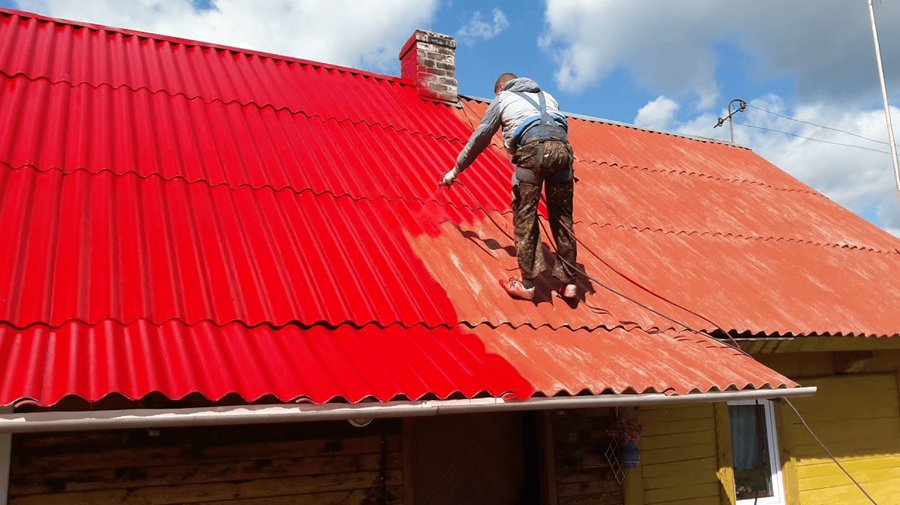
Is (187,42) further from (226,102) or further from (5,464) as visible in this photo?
(5,464)

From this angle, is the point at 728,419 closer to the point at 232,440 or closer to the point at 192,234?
the point at 232,440

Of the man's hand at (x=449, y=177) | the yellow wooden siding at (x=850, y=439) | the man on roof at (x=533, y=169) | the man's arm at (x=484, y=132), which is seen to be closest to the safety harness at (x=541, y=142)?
the man on roof at (x=533, y=169)

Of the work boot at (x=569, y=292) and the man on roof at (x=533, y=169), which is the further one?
the work boot at (x=569, y=292)

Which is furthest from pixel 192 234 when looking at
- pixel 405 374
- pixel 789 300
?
pixel 789 300

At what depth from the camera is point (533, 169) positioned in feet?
18.7

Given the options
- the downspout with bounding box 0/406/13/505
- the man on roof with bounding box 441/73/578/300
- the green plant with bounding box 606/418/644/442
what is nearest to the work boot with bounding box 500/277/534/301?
the man on roof with bounding box 441/73/578/300

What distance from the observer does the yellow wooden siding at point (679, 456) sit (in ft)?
22.7

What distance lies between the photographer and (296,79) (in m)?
8.30

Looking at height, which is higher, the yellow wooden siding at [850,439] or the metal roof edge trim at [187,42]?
the metal roof edge trim at [187,42]

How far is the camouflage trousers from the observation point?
5.67 metres

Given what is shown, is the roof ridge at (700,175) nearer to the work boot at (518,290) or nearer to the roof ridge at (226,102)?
the roof ridge at (226,102)

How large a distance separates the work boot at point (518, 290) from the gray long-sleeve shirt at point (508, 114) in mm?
1127

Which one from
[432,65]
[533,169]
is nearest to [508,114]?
[533,169]

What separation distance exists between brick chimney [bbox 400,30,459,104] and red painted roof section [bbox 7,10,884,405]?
0.27m
